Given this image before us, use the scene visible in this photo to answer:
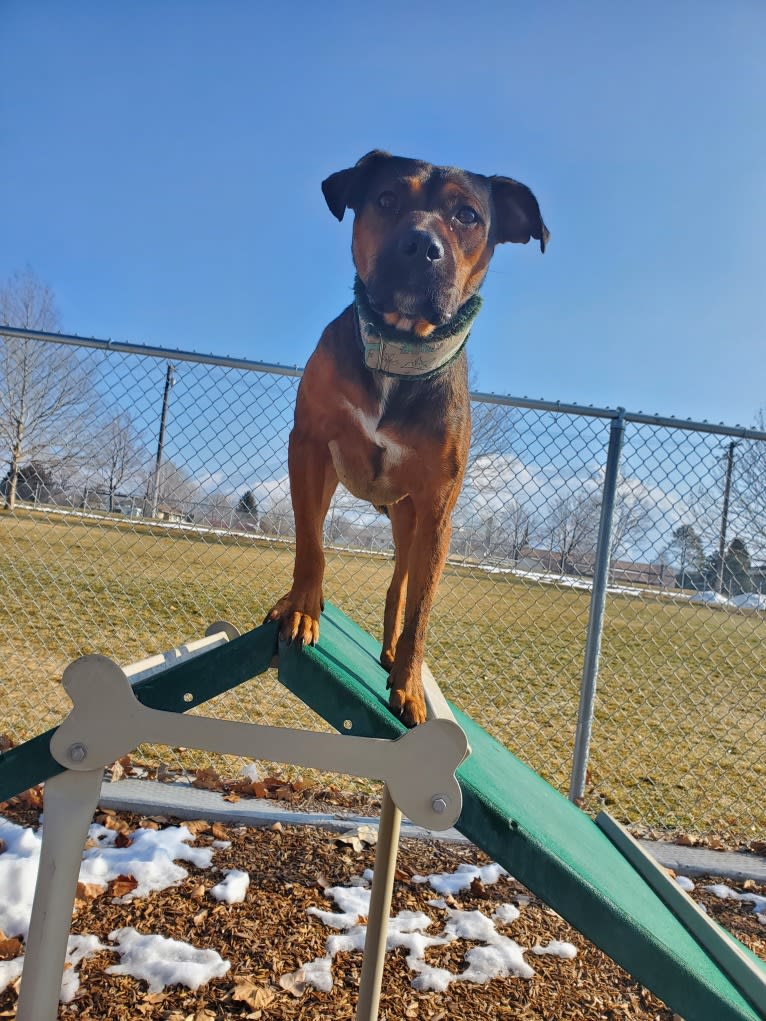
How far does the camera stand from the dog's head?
1536mm

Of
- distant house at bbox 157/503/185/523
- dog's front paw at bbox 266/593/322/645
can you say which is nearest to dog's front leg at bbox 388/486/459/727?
dog's front paw at bbox 266/593/322/645

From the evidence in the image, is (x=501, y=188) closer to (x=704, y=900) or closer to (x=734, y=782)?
(x=704, y=900)

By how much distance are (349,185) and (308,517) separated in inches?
33.5

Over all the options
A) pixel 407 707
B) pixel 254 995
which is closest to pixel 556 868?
pixel 407 707

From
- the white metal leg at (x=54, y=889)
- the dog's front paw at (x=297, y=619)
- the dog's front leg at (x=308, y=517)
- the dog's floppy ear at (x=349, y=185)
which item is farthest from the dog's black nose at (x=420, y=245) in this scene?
the white metal leg at (x=54, y=889)

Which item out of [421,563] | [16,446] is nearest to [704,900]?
[421,563]

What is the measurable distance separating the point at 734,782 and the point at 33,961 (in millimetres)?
5151

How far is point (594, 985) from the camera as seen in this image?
8.03ft

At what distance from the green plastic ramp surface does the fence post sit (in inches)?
76.3

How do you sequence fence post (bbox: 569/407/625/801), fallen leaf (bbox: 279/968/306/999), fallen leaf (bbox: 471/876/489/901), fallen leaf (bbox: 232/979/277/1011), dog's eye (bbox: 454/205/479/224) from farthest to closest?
fence post (bbox: 569/407/625/801) < fallen leaf (bbox: 471/876/489/901) < fallen leaf (bbox: 279/968/306/999) < fallen leaf (bbox: 232/979/277/1011) < dog's eye (bbox: 454/205/479/224)

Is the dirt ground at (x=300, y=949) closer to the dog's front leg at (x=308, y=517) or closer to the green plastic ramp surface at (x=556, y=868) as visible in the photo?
the green plastic ramp surface at (x=556, y=868)

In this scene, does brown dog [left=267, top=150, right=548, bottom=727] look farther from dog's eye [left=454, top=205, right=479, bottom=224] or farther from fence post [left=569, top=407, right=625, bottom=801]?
fence post [left=569, top=407, right=625, bottom=801]

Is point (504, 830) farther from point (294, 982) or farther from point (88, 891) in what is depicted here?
point (88, 891)

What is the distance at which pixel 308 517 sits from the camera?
1806mm
